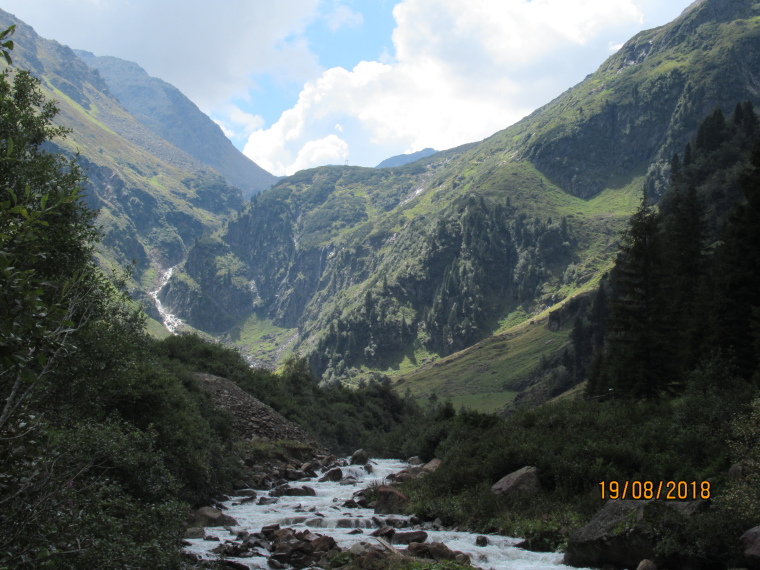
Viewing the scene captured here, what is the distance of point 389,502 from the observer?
2925cm

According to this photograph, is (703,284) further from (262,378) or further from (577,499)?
(262,378)

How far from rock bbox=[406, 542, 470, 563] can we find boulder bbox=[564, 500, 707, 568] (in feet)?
13.1

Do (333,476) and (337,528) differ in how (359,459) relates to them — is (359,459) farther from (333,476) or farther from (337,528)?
(337,528)

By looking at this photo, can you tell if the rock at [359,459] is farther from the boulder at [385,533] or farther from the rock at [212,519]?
the boulder at [385,533]

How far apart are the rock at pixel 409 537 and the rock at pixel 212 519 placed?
25.5 ft

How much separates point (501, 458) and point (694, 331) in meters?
26.5

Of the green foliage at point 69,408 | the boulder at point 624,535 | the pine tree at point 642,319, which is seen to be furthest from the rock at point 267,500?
the pine tree at point 642,319

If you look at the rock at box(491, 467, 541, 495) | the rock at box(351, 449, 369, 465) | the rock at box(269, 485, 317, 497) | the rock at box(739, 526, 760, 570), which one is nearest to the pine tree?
the rock at box(491, 467, 541, 495)

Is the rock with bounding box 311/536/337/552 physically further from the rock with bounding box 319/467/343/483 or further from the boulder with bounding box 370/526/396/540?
the rock with bounding box 319/467/343/483

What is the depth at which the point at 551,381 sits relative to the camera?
7126 inches

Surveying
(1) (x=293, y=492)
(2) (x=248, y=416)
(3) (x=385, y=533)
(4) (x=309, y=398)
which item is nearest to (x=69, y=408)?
(3) (x=385, y=533)

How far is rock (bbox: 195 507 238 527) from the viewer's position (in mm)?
24125

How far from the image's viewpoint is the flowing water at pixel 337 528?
19.1m
